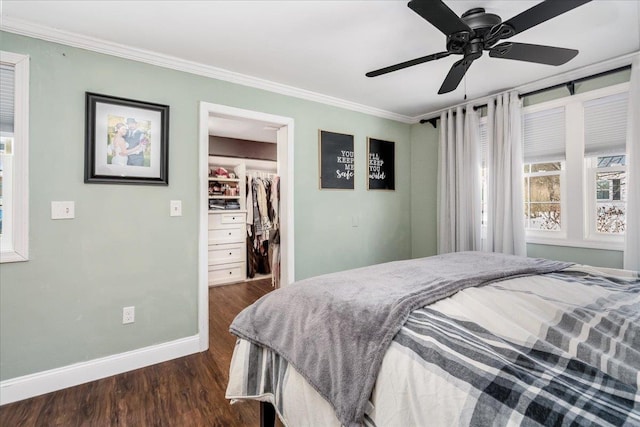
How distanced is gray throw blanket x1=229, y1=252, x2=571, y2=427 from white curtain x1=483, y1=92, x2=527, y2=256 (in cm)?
121

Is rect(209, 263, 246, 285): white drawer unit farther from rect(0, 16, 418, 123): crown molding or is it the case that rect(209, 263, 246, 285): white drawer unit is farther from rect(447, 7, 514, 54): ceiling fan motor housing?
rect(447, 7, 514, 54): ceiling fan motor housing

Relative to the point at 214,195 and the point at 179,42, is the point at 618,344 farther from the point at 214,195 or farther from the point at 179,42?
the point at 214,195

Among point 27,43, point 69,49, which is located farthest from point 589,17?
point 27,43

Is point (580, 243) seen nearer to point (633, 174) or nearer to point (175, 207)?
point (633, 174)

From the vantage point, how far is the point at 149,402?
1.79 metres

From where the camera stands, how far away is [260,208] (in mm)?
4680

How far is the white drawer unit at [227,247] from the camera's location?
436 cm

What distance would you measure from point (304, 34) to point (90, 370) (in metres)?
2.75

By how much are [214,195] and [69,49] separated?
2617 millimetres

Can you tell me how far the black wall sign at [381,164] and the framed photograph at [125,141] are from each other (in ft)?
7.29

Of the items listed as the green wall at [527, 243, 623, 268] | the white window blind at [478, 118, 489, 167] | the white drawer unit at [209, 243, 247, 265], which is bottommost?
the white drawer unit at [209, 243, 247, 265]

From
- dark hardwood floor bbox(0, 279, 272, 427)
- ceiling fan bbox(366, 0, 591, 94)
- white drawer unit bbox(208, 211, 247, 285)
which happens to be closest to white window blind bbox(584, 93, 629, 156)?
ceiling fan bbox(366, 0, 591, 94)

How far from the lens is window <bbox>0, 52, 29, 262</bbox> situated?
184 centimetres

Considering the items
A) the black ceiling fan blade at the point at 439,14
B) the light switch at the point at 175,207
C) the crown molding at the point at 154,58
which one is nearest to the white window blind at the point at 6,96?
the crown molding at the point at 154,58
